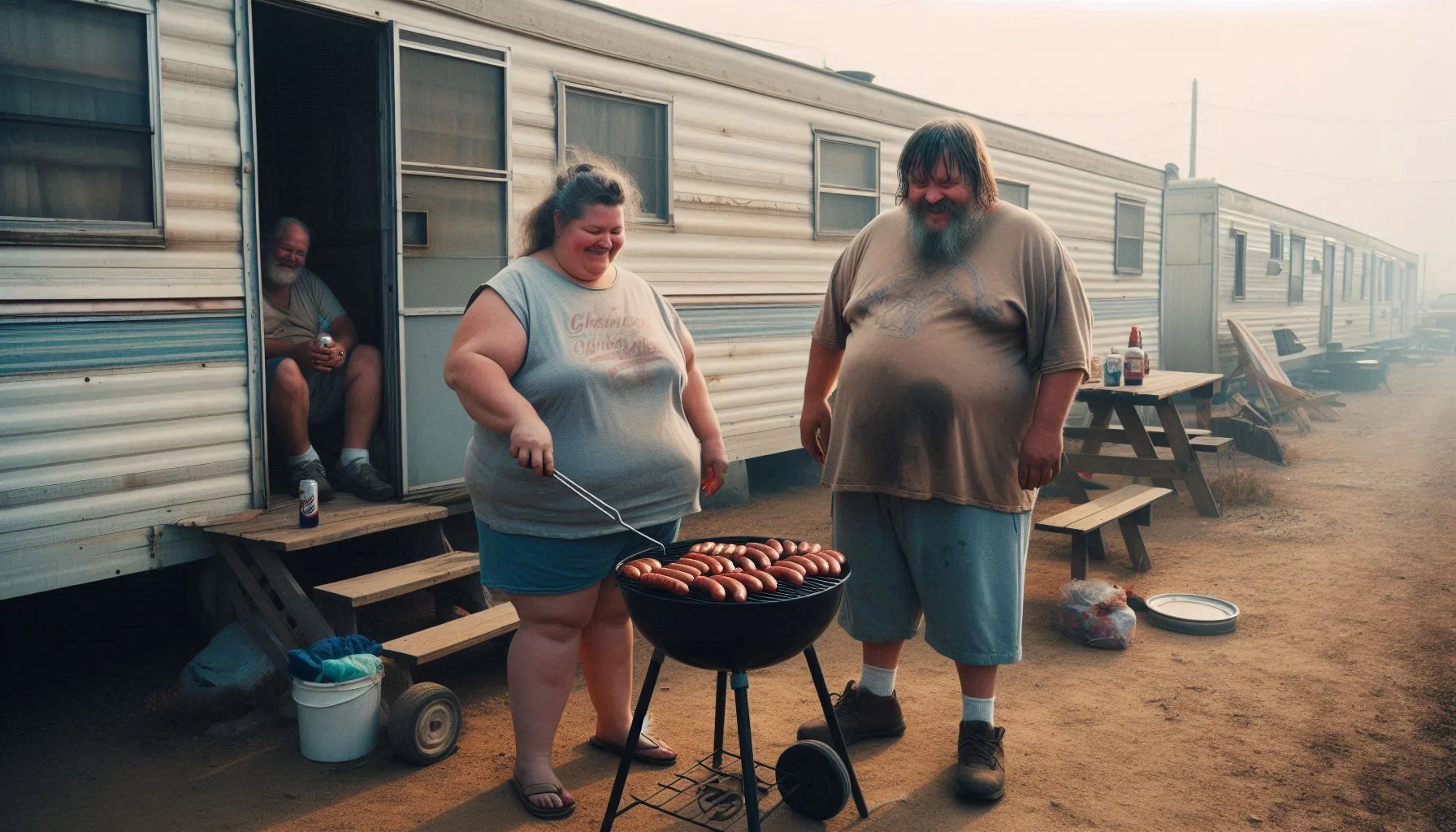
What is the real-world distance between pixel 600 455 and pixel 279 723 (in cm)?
191

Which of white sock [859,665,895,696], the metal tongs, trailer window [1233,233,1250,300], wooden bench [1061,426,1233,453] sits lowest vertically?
white sock [859,665,895,696]

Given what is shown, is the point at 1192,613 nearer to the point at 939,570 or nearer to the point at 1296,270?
the point at 939,570

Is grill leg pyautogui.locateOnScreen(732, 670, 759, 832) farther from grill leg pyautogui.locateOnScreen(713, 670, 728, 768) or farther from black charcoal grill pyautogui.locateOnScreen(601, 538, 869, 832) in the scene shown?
grill leg pyautogui.locateOnScreen(713, 670, 728, 768)

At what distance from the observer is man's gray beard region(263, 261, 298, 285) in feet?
15.7

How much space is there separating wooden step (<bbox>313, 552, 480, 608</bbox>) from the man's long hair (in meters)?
2.16

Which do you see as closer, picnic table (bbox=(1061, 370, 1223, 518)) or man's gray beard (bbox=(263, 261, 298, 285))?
man's gray beard (bbox=(263, 261, 298, 285))

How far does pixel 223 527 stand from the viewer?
4.18 meters

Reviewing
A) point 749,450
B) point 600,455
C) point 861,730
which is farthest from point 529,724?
point 749,450

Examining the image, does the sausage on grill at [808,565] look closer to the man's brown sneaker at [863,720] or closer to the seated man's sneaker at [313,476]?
the man's brown sneaker at [863,720]

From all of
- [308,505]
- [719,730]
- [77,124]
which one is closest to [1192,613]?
[719,730]

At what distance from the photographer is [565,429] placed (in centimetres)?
299

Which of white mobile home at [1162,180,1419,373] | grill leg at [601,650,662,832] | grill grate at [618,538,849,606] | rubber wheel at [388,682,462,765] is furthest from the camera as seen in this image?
white mobile home at [1162,180,1419,373]

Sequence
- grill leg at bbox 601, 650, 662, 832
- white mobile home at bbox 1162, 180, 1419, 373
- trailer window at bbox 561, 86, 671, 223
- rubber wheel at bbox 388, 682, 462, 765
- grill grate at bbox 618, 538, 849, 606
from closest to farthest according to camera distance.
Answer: grill grate at bbox 618, 538, 849, 606, grill leg at bbox 601, 650, 662, 832, rubber wheel at bbox 388, 682, 462, 765, trailer window at bbox 561, 86, 671, 223, white mobile home at bbox 1162, 180, 1419, 373

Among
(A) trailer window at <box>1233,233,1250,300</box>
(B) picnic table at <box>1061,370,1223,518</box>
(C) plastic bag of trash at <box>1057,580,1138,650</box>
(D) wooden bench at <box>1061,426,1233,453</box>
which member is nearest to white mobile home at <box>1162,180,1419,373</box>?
(A) trailer window at <box>1233,233,1250,300</box>
